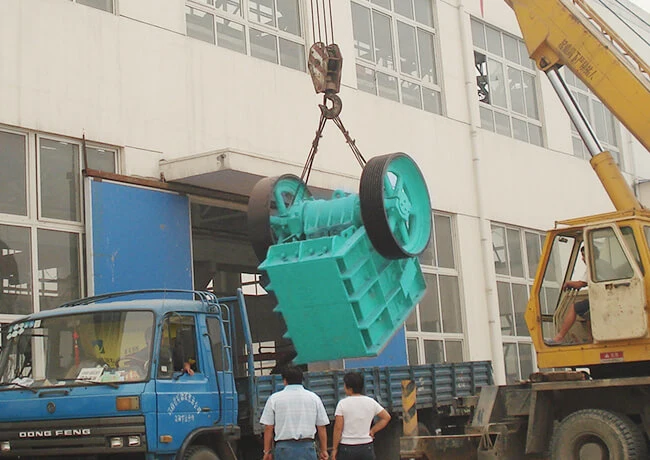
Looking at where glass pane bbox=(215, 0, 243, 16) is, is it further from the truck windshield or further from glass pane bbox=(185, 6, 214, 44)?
the truck windshield

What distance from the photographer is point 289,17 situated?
17.0 m

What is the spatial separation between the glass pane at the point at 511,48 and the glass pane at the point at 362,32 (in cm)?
508

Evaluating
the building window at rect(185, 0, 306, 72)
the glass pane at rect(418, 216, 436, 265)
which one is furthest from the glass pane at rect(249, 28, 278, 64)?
the glass pane at rect(418, 216, 436, 265)

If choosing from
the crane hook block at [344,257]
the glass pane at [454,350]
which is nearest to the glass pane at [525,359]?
the glass pane at [454,350]

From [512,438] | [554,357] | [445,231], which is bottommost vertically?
[512,438]

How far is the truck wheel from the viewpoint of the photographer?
30.0 feet

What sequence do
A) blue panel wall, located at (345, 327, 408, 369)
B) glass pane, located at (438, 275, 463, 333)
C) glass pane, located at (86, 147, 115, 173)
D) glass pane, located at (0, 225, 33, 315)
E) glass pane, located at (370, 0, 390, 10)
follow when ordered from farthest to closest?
glass pane, located at (438, 275, 463, 333)
glass pane, located at (370, 0, 390, 10)
blue panel wall, located at (345, 327, 408, 369)
glass pane, located at (86, 147, 115, 173)
glass pane, located at (0, 225, 33, 315)

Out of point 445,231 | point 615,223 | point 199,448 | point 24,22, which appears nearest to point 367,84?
point 445,231

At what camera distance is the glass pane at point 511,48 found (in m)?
23.0

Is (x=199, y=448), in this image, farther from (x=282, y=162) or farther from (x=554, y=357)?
(x=282, y=162)

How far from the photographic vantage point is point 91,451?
860 centimetres

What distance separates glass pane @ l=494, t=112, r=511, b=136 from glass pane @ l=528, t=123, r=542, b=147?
3.08 ft

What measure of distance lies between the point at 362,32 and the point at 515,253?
6.06 m

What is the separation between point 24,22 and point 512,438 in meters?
7.48
